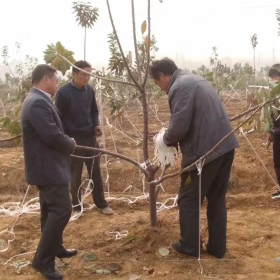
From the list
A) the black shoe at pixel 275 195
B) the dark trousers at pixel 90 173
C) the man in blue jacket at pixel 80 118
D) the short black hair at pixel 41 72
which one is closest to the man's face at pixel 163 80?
the short black hair at pixel 41 72

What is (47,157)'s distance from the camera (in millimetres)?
3066

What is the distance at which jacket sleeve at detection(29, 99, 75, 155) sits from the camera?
9.75ft

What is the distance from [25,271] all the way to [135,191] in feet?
8.39

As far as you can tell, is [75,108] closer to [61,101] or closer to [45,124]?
[61,101]

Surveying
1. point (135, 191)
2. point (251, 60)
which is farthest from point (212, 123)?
point (251, 60)

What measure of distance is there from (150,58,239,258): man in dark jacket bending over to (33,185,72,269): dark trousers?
831 millimetres

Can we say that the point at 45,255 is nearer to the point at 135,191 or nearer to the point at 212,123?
the point at 212,123

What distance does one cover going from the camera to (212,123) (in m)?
3.15

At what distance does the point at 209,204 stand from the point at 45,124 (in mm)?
1360

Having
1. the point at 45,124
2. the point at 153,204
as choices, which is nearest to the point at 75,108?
the point at 153,204

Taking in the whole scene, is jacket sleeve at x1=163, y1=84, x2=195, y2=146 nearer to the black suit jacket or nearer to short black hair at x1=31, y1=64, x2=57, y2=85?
the black suit jacket

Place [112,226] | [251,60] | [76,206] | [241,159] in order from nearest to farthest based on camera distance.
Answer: [112,226], [76,206], [241,159], [251,60]

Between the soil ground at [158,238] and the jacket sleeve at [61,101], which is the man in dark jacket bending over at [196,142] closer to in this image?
the soil ground at [158,238]

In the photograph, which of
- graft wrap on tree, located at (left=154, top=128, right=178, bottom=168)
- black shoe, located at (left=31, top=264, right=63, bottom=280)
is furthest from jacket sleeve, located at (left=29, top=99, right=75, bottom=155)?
black shoe, located at (left=31, top=264, right=63, bottom=280)
